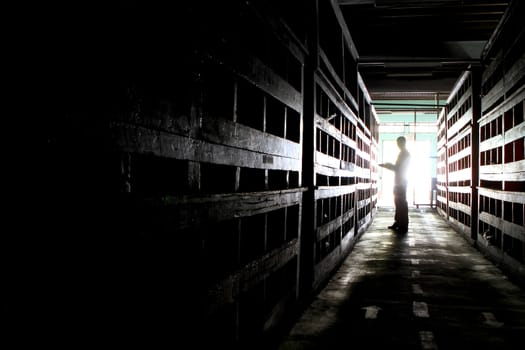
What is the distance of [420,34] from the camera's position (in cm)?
931

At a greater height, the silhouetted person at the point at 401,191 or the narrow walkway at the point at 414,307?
the silhouetted person at the point at 401,191

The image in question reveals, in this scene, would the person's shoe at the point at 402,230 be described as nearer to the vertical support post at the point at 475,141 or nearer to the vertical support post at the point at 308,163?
the vertical support post at the point at 475,141

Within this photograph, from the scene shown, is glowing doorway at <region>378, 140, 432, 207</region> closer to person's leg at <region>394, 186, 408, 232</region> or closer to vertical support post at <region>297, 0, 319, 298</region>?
person's leg at <region>394, 186, 408, 232</region>

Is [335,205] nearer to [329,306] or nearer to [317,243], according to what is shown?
[317,243]

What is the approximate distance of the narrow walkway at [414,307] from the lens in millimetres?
4039

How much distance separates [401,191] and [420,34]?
431 centimetres

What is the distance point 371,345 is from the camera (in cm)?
390

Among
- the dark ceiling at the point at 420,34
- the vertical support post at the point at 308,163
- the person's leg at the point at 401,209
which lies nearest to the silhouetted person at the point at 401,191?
the person's leg at the point at 401,209

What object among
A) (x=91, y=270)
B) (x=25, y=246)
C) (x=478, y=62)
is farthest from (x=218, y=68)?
(x=478, y=62)

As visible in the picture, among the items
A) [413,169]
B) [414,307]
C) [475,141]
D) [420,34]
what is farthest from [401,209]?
[413,169]

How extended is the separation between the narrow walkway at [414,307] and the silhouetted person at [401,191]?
11.4ft

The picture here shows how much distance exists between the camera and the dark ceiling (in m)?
8.12

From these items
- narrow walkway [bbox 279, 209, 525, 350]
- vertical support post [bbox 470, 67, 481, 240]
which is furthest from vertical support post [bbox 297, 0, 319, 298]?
vertical support post [bbox 470, 67, 481, 240]

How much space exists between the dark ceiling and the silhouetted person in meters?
2.90
